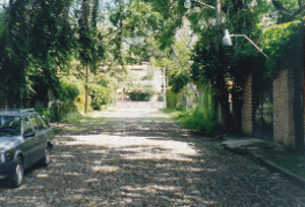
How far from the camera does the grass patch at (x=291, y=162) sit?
887 centimetres

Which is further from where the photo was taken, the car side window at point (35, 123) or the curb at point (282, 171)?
the car side window at point (35, 123)

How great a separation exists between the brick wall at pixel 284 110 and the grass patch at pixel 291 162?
1111 millimetres

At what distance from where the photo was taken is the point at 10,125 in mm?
8656

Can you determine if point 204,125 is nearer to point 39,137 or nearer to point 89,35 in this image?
point 89,35

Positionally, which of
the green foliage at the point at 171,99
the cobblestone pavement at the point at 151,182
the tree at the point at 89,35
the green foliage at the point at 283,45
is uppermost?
the tree at the point at 89,35

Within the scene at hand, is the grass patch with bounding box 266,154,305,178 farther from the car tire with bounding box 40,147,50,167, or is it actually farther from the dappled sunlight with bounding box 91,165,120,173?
the car tire with bounding box 40,147,50,167

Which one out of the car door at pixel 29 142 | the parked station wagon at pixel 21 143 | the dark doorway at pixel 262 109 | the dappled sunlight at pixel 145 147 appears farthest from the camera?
the dark doorway at pixel 262 109

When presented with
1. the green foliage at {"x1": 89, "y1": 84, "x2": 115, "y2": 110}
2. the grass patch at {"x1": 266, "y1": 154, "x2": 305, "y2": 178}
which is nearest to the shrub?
the green foliage at {"x1": 89, "y1": 84, "x2": 115, "y2": 110}

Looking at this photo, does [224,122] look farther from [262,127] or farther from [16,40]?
[16,40]

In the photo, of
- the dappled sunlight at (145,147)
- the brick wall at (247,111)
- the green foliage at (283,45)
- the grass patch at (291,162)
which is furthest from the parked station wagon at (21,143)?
the brick wall at (247,111)

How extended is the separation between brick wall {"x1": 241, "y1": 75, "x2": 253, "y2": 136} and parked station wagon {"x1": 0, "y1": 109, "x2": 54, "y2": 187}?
30.5 ft

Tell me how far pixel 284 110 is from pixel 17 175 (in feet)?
28.1

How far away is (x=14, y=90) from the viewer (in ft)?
47.1

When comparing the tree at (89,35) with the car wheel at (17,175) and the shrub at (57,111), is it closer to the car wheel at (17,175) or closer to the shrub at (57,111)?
the shrub at (57,111)
